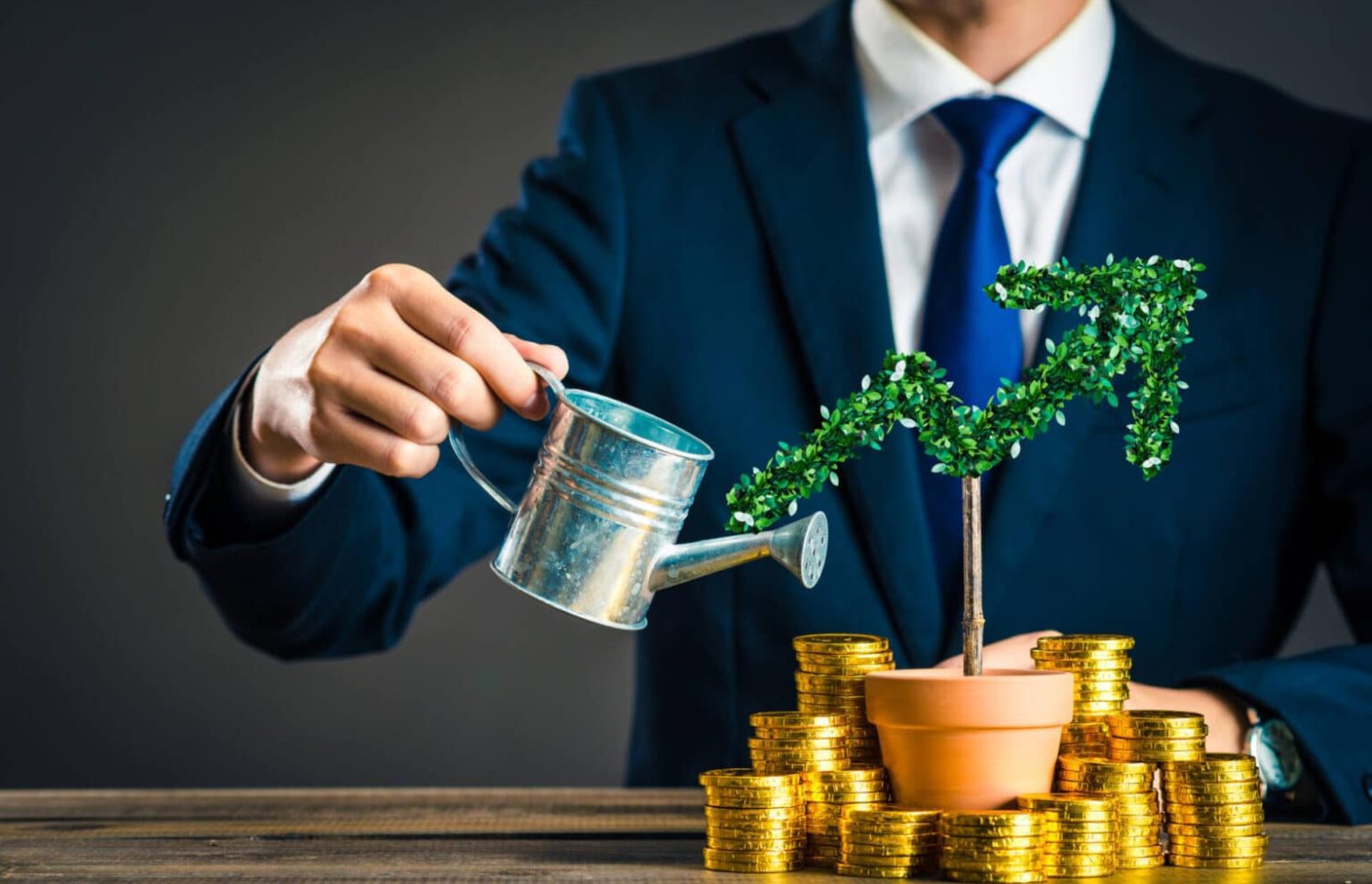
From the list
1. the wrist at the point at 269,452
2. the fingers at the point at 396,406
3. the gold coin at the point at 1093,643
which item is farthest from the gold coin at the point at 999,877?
the wrist at the point at 269,452

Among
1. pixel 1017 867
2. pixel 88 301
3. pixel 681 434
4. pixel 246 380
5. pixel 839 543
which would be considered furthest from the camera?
pixel 88 301

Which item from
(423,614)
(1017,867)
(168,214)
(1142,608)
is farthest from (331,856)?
(168,214)

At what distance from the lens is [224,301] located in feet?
13.1

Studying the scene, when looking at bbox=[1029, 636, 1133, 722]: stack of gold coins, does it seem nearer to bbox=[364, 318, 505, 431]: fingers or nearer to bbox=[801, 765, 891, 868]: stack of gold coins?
bbox=[801, 765, 891, 868]: stack of gold coins

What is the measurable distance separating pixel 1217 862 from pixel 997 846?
0.22 meters

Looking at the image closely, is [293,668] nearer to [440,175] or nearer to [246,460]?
[440,175]

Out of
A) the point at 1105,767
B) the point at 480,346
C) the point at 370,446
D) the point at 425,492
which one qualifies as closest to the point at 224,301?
the point at 425,492

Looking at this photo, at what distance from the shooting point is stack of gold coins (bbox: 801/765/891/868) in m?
1.23

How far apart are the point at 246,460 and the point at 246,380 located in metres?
0.09

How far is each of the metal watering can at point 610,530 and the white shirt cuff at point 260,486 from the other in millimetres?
496

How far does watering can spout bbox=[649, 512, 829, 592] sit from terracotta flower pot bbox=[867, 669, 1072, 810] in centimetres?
11

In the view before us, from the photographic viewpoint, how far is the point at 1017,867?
1151 mm

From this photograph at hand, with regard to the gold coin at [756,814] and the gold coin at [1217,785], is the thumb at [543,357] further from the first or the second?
the gold coin at [1217,785]

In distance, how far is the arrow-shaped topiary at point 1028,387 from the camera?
4.05ft
